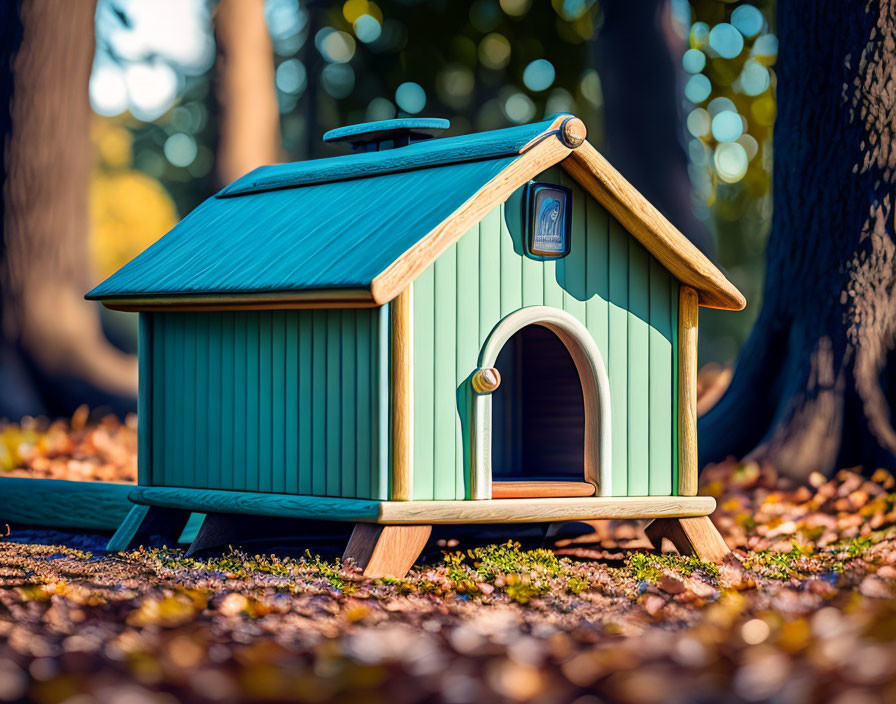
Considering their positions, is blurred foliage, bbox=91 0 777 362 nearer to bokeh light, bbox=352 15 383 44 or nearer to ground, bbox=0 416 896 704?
bokeh light, bbox=352 15 383 44

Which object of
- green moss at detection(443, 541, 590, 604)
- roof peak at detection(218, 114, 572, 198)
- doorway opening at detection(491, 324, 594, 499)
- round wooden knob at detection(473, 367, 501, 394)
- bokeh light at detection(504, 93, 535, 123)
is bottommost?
green moss at detection(443, 541, 590, 604)

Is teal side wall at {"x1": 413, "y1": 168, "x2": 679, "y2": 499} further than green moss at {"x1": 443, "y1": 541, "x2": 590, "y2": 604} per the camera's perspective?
Yes

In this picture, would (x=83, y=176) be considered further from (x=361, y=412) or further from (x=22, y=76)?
(x=361, y=412)

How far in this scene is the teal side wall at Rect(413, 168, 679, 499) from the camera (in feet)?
22.1

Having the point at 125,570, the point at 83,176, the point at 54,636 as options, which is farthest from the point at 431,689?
the point at 83,176

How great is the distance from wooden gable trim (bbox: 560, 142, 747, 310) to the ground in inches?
62.0

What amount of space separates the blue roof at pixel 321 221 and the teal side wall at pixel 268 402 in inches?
11.3

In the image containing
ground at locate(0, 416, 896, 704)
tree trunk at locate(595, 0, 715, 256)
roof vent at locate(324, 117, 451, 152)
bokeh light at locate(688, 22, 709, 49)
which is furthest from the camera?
bokeh light at locate(688, 22, 709, 49)

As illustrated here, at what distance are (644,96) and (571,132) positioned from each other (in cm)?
844

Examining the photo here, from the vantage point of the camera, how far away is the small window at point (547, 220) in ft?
23.2

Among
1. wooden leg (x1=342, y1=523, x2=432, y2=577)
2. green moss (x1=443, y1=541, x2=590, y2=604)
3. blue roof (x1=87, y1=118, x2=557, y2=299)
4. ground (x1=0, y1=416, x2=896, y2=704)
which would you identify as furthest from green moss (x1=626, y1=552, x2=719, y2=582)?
blue roof (x1=87, y1=118, x2=557, y2=299)

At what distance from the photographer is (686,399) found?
7.71m

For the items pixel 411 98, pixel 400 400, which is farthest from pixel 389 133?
pixel 411 98

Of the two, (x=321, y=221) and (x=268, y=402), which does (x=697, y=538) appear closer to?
(x=268, y=402)
